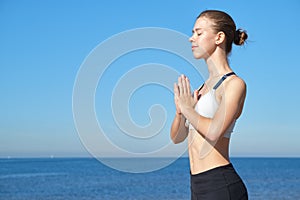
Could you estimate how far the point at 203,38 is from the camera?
264cm

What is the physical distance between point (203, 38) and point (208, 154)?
1.95ft

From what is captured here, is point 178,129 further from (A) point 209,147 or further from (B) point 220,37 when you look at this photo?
(B) point 220,37

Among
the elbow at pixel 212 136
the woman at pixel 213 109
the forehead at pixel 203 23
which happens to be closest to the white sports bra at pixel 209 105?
the woman at pixel 213 109

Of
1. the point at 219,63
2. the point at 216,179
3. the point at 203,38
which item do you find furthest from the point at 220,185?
the point at 203,38

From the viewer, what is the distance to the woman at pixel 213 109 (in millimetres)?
2471

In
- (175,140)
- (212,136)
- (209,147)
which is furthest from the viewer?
(175,140)

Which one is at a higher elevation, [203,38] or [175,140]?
[203,38]

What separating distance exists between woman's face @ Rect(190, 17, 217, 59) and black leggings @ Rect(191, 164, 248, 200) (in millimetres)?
603

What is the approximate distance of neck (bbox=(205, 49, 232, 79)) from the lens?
2.70 meters

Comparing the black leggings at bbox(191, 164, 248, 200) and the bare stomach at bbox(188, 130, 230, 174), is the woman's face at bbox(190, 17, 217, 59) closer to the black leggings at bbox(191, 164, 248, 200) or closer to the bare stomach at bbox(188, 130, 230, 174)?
the bare stomach at bbox(188, 130, 230, 174)

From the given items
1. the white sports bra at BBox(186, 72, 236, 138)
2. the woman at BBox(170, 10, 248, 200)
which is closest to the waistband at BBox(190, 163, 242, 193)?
the woman at BBox(170, 10, 248, 200)

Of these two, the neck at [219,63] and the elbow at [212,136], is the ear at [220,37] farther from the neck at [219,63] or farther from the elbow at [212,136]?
the elbow at [212,136]

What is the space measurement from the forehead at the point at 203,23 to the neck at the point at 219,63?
0.16 meters

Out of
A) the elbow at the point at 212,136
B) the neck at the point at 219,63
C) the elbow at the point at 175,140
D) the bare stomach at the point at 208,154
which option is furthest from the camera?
the elbow at the point at 175,140
